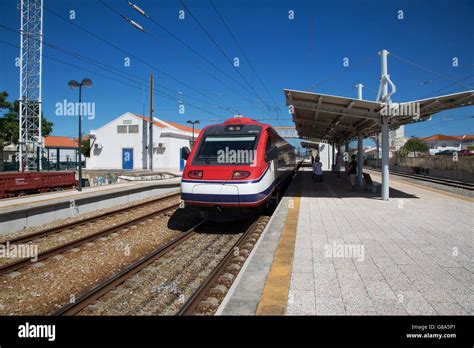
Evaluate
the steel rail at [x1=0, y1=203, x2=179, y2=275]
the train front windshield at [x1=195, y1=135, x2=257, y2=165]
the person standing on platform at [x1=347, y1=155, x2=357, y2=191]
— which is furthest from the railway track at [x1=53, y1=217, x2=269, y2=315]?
the person standing on platform at [x1=347, y1=155, x2=357, y2=191]

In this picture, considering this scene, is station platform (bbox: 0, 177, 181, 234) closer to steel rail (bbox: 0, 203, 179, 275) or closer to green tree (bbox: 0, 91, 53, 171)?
steel rail (bbox: 0, 203, 179, 275)

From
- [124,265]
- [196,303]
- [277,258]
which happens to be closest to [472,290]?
[277,258]

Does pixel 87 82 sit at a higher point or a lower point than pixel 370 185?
higher

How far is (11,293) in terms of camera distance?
4.71 metres

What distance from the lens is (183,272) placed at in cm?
545

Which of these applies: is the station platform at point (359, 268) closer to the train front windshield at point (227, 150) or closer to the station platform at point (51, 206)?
the train front windshield at point (227, 150)

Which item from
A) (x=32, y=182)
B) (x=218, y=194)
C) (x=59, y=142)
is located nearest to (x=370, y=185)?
(x=218, y=194)

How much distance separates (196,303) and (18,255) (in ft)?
15.1

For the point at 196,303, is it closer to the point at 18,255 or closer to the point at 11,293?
the point at 11,293

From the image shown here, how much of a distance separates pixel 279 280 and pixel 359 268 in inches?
51.6

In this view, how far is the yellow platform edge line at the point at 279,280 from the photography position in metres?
3.37

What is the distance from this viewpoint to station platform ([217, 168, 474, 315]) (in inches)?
135

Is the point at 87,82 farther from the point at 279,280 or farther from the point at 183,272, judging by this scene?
the point at 279,280

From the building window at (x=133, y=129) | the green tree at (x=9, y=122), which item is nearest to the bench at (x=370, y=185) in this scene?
the building window at (x=133, y=129)
